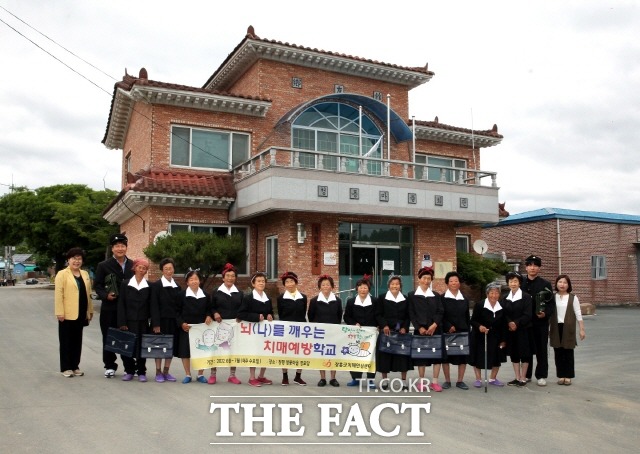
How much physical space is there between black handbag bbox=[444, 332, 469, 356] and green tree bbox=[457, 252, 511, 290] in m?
14.0

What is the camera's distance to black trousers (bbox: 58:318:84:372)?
8594mm

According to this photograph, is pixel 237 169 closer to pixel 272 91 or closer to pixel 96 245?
pixel 272 91

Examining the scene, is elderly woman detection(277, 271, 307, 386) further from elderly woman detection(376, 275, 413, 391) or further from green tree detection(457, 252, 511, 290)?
green tree detection(457, 252, 511, 290)

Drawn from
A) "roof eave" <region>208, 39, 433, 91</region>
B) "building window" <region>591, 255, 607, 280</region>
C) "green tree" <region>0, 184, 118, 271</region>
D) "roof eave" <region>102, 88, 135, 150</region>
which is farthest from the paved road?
"green tree" <region>0, 184, 118, 271</region>

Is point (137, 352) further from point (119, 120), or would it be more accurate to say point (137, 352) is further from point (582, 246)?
point (582, 246)

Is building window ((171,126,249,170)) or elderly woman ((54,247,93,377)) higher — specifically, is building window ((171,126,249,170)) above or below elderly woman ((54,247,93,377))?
above

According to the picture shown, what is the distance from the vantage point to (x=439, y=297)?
8.51 metres

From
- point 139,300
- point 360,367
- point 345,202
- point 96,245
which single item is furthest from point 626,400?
point 96,245

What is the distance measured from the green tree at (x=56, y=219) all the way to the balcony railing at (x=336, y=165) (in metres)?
19.1

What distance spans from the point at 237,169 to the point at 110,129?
318 inches

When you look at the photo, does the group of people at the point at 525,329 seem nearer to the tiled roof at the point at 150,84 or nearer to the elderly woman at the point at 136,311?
the elderly woman at the point at 136,311

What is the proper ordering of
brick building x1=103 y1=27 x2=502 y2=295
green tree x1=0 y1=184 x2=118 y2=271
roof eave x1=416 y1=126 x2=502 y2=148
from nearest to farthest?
brick building x1=103 y1=27 x2=502 y2=295 < roof eave x1=416 y1=126 x2=502 y2=148 < green tree x1=0 y1=184 x2=118 y2=271

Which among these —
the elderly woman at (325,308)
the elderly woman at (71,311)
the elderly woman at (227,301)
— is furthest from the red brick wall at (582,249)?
the elderly woman at (71,311)

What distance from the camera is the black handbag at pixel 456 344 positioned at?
841 centimetres
